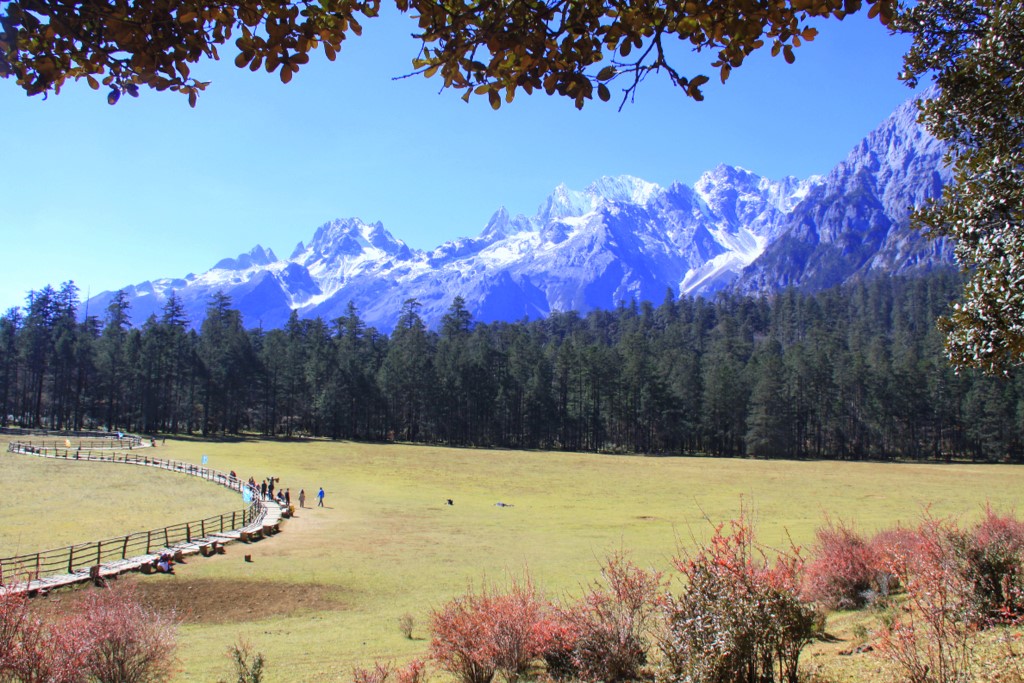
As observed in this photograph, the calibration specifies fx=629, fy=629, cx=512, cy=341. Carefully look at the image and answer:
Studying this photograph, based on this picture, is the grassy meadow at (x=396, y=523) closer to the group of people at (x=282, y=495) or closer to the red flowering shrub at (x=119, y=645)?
the group of people at (x=282, y=495)

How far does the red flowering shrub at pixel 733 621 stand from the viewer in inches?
236

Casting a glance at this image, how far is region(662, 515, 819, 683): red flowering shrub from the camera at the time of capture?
600 centimetres

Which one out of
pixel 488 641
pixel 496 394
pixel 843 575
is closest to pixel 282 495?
pixel 488 641

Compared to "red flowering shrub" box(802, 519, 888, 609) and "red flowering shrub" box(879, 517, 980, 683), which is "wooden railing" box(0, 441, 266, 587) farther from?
"red flowering shrub" box(802, 519, 888, 609)

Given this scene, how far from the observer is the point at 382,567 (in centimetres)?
1955

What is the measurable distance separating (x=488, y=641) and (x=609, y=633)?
4.97ft

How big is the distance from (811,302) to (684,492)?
14665 cm

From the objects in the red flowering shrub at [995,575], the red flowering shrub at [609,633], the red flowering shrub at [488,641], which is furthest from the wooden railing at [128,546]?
the red flowering shrub at [995,575]

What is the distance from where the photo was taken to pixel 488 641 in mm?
7887

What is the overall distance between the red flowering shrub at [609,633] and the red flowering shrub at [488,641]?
0.34 meters

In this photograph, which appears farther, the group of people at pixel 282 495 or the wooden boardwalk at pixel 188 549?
the group of people at pixel 282 495

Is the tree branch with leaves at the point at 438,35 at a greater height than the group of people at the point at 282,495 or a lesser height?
greater

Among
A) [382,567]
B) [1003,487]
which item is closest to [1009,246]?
[382,567]

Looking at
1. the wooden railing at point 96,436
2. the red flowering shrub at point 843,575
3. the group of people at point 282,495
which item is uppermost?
the red flowering shrub at point 843,575
